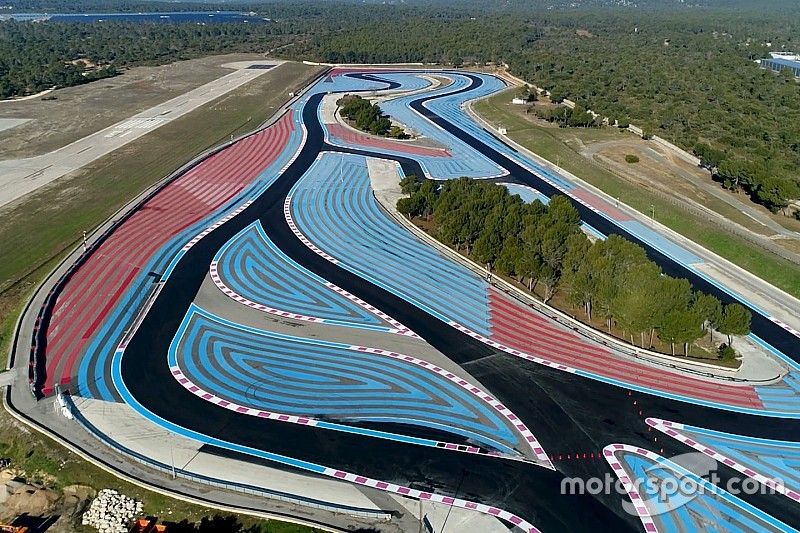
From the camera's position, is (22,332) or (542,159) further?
(542,159)

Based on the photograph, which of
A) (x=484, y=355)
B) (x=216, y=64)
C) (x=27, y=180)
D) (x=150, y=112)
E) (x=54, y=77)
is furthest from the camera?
(x=216, y=64)

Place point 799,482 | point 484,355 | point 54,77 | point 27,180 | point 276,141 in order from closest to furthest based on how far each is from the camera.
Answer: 1. point 799,482
2. point 484,355
3. point 27,180
4. point 276,141
5. point 54,77

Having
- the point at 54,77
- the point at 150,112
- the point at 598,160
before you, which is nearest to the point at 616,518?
the point at 598,160

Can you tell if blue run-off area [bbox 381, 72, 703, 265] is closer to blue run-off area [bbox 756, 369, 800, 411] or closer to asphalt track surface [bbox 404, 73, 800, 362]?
→ asphalt track surface [bbox 404, 73, 800, 362]

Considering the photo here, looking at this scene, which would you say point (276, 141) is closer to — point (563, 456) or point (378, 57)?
point (563, 456)

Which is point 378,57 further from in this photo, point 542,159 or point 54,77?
point 542,159

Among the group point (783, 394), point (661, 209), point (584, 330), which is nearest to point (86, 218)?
point (584, 330)

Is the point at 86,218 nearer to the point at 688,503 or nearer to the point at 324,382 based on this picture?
the point at 324,382

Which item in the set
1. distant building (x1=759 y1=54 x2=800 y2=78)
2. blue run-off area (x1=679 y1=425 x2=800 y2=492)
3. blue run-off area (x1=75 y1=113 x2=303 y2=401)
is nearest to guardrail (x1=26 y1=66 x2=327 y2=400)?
blue run-off area (x1=75 y1=113 x2=303 y2=401)
